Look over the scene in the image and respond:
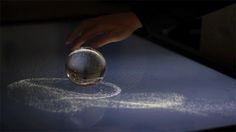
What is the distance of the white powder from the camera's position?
76cm

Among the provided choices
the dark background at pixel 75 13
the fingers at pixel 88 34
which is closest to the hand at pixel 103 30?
the fingers at pixel 88 34

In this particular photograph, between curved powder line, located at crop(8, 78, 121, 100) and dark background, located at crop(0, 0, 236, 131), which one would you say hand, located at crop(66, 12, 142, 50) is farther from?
dark background, located at crop(0, 0, 236, 131)

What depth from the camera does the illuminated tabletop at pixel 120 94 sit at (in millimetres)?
693

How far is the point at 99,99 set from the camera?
809 mm

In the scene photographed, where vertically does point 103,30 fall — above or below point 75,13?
below

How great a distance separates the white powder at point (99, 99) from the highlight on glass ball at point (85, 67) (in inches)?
0.9

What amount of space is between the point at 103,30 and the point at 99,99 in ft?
0.85

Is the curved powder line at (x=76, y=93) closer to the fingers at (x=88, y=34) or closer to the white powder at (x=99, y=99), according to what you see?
the white powder at (x=99, y=99)

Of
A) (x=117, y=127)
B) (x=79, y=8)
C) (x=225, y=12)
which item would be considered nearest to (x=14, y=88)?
(x=117, y=127)

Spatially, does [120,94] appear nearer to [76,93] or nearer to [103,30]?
[76,93]

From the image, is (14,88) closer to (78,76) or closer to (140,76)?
(78,76)

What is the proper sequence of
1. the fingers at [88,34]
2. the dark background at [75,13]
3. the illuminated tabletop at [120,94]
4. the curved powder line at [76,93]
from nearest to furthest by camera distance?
the illuminated tabletop at [120,94], the curved powder line at [76,93], the fingers at [88,34], the dark background at [75,13]

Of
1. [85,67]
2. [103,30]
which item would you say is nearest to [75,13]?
[103,30]

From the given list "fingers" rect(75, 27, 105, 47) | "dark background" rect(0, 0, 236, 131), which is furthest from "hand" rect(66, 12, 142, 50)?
"dark background" rect(0, 0, 236, 131)
